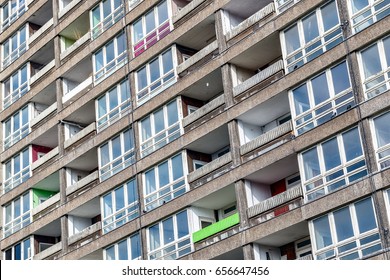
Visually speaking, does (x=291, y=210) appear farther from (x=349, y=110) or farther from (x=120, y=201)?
(x=120, y=201)

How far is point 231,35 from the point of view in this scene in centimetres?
3988

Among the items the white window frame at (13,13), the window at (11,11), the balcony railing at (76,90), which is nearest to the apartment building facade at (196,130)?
the balcony railing at (76,90)

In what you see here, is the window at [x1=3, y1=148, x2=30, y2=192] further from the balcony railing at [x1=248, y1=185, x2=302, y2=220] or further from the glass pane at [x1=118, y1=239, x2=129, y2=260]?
→ the balcony railing at [x1=248, y1=185, x2=302, y2=220]

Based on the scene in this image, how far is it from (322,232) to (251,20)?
35.1 feet

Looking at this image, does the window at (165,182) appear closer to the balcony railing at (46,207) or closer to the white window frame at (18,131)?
the balcony railing at (46,207)

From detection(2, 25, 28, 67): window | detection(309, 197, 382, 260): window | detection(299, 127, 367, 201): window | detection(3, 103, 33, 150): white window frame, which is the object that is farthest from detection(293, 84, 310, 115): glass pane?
detection(2, 25, 28, 67): window

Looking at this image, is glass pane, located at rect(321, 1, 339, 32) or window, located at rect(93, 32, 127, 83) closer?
glass pane, located at rect(321, 1, 339, 32)

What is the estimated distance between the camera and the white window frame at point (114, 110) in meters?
44.6

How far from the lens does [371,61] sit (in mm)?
33250

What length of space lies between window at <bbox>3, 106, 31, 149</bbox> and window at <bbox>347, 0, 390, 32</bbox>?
23.7 m

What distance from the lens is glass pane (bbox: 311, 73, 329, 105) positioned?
114 ft

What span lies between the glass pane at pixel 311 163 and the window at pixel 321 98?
109 centimetres

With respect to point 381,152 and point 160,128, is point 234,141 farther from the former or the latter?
point 381,152

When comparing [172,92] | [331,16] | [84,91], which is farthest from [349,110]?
[84,91]
